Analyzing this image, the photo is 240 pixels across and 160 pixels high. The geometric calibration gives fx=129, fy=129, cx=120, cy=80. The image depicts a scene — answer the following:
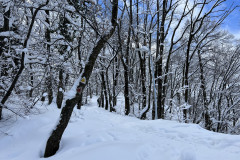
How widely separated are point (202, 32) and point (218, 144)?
10.4 meters

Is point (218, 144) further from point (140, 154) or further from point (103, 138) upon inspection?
point (103, 138)

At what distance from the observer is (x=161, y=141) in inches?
117

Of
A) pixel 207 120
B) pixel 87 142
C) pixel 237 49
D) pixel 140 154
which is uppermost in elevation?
pixel 237 49

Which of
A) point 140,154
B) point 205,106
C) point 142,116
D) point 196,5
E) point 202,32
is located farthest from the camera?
point 202,32

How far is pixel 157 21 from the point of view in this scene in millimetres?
9430

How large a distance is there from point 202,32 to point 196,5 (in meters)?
3.42

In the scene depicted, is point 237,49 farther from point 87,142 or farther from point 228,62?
point 87,142

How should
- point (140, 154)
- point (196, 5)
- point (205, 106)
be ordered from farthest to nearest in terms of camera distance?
1. point (205, 106)
2. point (196, 5)
3. point (140, 154)

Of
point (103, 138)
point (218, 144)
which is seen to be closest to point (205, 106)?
point (218, 144)

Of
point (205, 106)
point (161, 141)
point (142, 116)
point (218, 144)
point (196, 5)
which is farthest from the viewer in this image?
point (205, 106)

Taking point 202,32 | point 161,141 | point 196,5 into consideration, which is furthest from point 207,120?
point 161,141

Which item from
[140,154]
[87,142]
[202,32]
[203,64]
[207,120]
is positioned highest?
[202,32]

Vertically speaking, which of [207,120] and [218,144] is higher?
[218,144]

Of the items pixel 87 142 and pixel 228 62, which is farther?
pixel 228 62
